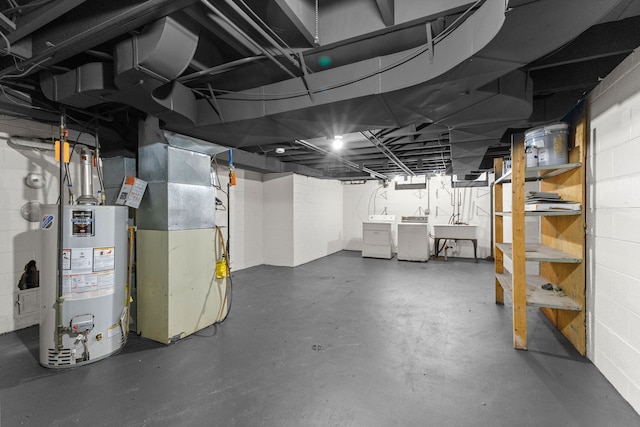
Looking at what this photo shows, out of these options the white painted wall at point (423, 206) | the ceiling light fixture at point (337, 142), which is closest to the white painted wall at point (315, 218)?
the white painted wall at point (423, 206)

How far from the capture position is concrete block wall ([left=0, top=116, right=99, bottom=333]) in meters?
2.47

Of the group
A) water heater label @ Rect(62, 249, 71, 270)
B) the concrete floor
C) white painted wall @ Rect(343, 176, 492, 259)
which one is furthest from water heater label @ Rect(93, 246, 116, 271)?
white painted wall @ Rect(343, 176, 492, 259)

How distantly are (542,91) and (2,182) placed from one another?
15.0ft

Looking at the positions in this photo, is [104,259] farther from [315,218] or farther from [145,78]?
[315,218]

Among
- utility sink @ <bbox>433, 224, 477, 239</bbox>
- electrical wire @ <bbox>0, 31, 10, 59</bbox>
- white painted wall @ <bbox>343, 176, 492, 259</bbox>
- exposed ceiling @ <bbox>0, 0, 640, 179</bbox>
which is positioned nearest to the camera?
exposed ceiling @ <bbox>0, 0, 640, 179</bbox>

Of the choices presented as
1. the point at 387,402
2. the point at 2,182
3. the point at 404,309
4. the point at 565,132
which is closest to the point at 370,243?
the point at 404,309

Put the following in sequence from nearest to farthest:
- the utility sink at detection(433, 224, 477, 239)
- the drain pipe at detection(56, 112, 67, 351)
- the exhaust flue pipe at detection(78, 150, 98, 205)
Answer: the drain pipe at detection(56, 112, 67, 351) < the exhaust flue pipe at detection(78, 150, 98, 205) < the utility sink at detection(433, 224, 477, 239)

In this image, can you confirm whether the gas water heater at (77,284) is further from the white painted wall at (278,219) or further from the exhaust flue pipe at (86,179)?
the white painted wall at (278,219)

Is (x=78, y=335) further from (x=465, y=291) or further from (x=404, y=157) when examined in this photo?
(x=404, y=157)

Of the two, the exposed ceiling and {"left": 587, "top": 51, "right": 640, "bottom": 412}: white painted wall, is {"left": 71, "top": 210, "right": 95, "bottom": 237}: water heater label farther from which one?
{"left": 587, "top": 51, "right": 640, "bottom": 412}: white painted wall

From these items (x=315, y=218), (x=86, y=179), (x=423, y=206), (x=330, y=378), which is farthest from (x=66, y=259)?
(x=423, y=206)

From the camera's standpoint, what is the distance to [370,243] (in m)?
6.64

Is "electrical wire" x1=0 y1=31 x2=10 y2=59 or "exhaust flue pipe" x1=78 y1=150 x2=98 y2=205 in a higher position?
"electrical wire" x1=0 y1=31 x2=10 y2=59

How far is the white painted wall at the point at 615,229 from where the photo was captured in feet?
5.09
